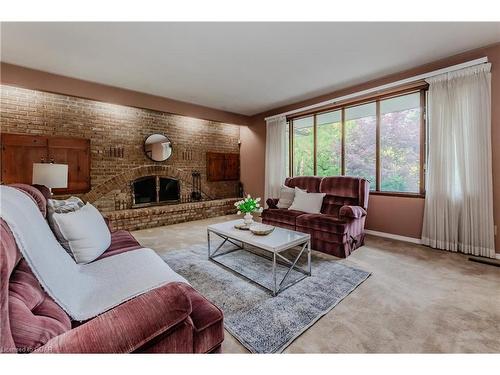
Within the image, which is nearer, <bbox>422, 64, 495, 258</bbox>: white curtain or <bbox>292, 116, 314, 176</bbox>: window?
<bbox>422, 64, 495, 258</bbox>: white curtain

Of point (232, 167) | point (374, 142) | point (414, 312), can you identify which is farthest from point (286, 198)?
point (232, 167)

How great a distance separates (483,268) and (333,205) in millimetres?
1751

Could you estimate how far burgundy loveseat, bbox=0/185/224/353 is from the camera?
2.26 ft

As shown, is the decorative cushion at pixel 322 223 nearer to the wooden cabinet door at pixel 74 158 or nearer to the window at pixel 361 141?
the window at pixel 361 141

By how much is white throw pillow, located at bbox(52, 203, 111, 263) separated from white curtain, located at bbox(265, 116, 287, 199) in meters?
3.96

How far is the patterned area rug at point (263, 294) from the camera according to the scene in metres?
1.57

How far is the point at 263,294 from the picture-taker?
2053 millimetres

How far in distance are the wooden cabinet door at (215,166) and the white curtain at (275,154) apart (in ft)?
4.14

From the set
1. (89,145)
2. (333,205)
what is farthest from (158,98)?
(333,205)

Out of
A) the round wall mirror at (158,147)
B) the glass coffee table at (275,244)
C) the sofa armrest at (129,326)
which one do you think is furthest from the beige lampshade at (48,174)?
the sofa armrest at (129,326)

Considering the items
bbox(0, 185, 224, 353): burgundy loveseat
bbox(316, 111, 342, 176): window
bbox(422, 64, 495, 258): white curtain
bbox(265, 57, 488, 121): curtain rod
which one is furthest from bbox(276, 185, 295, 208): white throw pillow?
bbox(0, 185, 224, 353): burgundy loveseat

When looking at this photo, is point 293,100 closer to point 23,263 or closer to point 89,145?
point 89,145

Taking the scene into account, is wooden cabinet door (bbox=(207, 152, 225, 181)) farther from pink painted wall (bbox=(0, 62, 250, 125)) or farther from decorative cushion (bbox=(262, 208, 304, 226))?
decorative cushion (bbox=(262, 208, 304, 226))
